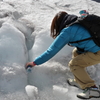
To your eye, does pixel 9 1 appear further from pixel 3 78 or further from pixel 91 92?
pixel 91 92

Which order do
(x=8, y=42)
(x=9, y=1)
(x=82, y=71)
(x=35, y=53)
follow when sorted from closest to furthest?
(x=82, y=71)
(x=8, y=42)
(x=35, y=53)
(x=9, y=1)

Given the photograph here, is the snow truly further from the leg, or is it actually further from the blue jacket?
the blue jacket

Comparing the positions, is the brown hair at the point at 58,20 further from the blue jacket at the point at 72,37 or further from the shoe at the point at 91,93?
the shoe at the point at 91,93

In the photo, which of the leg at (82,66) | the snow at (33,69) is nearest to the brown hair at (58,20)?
the leg at (82,66)

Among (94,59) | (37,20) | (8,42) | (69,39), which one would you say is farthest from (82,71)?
(37,20)

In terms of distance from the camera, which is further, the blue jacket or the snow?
the snow

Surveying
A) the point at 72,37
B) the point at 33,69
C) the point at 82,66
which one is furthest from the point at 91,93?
the point at 33,69

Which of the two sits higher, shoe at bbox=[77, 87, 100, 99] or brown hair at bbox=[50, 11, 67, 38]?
brown hair at bbox=[50, 11, 67, 38]

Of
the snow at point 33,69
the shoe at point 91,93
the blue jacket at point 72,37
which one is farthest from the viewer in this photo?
the snow at point 33,69

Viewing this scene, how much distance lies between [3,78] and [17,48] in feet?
2.55

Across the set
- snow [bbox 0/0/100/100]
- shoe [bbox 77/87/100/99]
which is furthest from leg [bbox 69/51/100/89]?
snow [bbox 0/0/100/100]

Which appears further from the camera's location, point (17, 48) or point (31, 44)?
point (31, 44)

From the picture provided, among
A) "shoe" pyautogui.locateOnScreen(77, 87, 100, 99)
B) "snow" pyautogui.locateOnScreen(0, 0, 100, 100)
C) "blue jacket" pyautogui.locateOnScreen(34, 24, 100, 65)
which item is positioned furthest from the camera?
"snow" pyautogui.locateOnScreen(0, 0, 100, 100)

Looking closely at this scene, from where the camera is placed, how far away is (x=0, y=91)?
2830 millimetres
